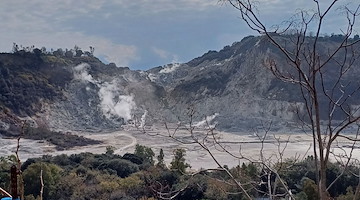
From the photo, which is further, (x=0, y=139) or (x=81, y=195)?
(x=0, y=139)

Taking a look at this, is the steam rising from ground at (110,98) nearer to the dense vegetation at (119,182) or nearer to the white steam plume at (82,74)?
the white steam plume at (82,74)

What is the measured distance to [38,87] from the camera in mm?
38031

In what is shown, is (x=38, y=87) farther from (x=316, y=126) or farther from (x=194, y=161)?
(x=316, y=126)

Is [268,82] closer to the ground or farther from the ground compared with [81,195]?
farther from the ground

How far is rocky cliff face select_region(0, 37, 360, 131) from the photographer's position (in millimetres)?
35812

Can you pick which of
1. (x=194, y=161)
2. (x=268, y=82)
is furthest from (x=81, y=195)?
(x=268, y=82)

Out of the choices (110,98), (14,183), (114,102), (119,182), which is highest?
(110,98)

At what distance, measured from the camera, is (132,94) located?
43188mm

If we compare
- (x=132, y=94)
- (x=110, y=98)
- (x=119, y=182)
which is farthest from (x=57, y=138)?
(x=119, y=182)

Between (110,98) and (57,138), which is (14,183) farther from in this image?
(110,98)

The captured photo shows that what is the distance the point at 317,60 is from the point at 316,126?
190 millimetres

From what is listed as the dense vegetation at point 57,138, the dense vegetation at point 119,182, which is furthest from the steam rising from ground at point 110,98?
the dense vegetation at point 119,182

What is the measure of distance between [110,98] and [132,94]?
102 inches

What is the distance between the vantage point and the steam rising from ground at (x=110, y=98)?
39.4 meters
